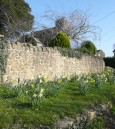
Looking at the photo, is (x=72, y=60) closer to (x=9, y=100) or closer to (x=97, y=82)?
(x=97, y=82)

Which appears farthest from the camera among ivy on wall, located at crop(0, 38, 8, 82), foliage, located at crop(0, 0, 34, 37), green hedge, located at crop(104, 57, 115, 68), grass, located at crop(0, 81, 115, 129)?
green hedge, located at crop(104, 57, 115, 68)

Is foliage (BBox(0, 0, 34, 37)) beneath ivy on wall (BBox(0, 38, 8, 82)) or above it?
above

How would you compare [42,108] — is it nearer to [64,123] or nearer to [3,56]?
[64,123]

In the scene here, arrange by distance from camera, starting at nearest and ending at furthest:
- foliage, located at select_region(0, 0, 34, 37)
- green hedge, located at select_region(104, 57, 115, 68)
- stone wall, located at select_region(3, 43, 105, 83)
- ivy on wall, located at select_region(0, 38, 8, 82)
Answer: ivy on wall, located at select_region(0, 38, 8, 82)
stone wall, located at select_region(3, 43, 105, 83)
foliage, located at select_region(0, 0, 34, 37)
green hedge, located at select_region(104, 57, 115, 68)

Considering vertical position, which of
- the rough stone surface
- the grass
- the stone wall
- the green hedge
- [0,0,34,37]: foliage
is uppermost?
[0,0,34,37]: foliage

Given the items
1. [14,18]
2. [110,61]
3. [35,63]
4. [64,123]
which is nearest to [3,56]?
[35,63]

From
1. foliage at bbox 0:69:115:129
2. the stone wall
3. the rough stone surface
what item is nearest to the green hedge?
the stone wall

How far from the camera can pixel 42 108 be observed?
6812mm

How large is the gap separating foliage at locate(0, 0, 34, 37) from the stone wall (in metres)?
12.5

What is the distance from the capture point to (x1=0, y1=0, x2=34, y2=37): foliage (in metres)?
29.0

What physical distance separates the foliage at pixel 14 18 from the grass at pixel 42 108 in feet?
67.1

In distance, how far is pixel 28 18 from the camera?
111 ft

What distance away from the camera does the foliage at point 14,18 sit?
29.0 meters

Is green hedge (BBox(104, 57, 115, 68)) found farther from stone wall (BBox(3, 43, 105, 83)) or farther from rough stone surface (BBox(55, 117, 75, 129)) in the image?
rough stone surface (BBox(55, 117, 75, 129))
